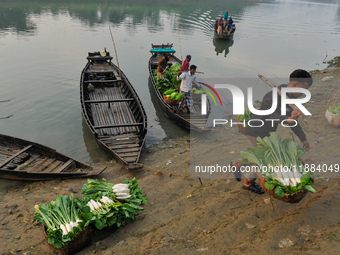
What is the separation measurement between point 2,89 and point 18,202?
930 centimetres

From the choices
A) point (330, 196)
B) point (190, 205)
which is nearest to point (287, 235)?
point (330, 196)

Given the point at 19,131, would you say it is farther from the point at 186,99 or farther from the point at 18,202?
the point at 186,99

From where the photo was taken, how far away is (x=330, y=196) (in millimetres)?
4582

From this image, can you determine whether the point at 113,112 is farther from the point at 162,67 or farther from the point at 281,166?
the point at 281,166

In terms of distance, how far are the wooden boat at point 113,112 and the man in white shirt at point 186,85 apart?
172 cm

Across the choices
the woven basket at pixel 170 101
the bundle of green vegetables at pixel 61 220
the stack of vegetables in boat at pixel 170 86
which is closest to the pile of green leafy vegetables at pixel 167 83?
the stack of vegetables in boat at pixel 170 86

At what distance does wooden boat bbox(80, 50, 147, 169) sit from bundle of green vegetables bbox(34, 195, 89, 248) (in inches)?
99.2

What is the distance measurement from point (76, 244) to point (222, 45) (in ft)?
78.8

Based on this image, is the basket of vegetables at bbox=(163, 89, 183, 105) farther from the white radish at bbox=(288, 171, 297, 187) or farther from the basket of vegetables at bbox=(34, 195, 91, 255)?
the white radish at bbox=(288, 171, 297, 187)

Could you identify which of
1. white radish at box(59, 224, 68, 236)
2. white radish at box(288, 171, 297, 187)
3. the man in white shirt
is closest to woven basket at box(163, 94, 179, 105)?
the man in white shirt

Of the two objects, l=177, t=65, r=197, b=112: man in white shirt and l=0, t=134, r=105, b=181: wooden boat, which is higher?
l=177, t=65, r=197, b=112: man in white shirt

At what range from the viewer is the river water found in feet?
35.1

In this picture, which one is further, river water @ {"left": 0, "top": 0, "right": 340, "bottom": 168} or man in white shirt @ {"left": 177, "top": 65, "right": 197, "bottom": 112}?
river water @ {"left": 0, "top": 0, "right": 340, "bottom": 168}

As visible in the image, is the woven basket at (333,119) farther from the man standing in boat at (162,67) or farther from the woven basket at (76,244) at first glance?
the woven basket at (76,244)
